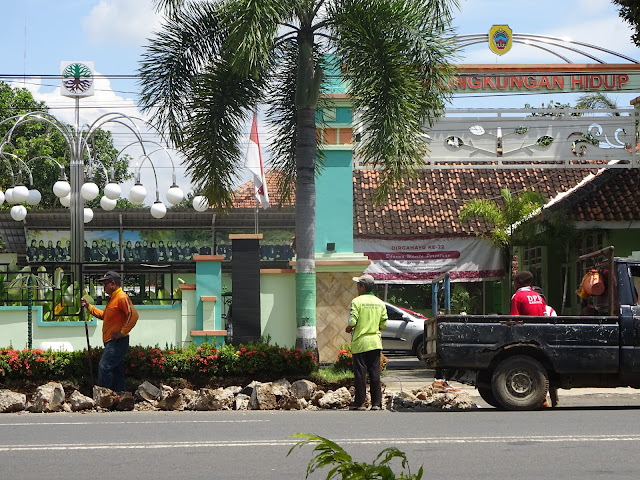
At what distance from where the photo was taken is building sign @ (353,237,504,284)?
95.1 ft

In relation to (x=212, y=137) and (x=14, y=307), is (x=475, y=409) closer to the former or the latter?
(x=212, y=137)

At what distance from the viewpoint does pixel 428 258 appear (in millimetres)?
29172

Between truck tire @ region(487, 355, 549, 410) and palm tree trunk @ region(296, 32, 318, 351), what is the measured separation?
3290 mm

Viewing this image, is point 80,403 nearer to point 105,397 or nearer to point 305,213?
point 105,397

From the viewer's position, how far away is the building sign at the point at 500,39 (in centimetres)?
2330

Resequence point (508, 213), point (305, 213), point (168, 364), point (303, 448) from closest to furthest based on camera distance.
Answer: point (303, 448) → point (168, 364) → point (305, 213) → point (508, 213)

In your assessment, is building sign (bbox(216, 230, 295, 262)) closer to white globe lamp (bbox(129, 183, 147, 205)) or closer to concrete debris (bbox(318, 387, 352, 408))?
white globe lamp (bbox(129, 183, 147, 205))

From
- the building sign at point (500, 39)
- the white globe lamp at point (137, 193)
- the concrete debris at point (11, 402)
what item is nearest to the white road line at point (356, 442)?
the concrete debris at point (11, 402)

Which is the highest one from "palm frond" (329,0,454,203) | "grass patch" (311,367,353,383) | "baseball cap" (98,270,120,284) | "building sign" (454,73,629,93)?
"building sign" (454,73,629,93)

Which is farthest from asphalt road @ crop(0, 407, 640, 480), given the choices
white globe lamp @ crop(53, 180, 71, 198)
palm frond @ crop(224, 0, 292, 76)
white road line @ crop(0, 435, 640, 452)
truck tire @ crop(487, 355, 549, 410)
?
white globe lamp @ crop(53, 180, 71, 198)

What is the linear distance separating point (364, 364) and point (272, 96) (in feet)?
17.2

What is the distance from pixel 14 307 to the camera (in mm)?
16766

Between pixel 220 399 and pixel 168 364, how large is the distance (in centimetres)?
131

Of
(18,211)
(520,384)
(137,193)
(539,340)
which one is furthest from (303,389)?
(18,211)
